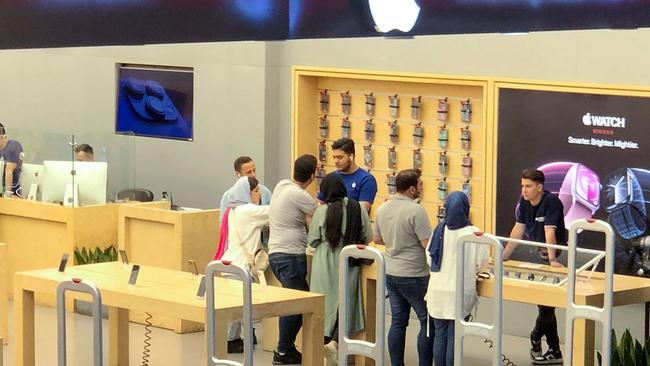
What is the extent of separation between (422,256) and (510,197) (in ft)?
6.97

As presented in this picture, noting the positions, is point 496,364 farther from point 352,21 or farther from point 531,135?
point 352,21

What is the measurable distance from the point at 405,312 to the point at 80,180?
3.92 meters

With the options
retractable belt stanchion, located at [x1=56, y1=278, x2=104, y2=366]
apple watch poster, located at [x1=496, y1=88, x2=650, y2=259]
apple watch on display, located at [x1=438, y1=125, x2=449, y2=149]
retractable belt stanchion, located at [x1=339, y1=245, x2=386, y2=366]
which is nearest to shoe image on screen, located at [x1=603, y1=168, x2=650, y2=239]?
apple watch poster, located at [x1=496, y1=88, x2=650, y2=259]

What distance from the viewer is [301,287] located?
9109 mm

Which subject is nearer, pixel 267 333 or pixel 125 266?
pixel 125 266

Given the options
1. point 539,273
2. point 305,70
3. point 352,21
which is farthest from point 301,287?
point 352,21

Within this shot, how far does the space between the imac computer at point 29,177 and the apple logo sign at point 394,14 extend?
30.3 ft

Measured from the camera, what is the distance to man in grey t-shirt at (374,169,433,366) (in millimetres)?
8273

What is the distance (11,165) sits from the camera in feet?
38.7

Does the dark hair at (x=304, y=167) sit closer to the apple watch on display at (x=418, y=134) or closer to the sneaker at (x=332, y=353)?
the sneaker at (x=332, y=353)

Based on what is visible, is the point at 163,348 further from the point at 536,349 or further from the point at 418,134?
the point at 418,134

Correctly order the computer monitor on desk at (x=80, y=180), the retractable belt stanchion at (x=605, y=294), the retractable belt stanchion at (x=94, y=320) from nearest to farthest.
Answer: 1. the retractable belt stanchion at (x=94, y=320)
2. the retractable belt stanchion at (x=605, y=294)
3. the computer monitor on desk at (x=80, y=180)

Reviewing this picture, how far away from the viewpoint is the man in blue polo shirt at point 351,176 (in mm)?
9469

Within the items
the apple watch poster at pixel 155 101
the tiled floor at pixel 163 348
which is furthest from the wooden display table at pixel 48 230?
the apple watch poster at pixel 155 101
